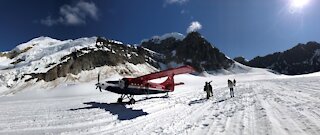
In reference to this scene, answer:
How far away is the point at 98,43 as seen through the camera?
111062 millimetres

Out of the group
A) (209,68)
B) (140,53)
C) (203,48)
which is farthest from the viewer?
(203,48)

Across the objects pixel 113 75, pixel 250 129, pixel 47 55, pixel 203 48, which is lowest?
pixel 250 129

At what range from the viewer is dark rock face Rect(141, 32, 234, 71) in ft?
573

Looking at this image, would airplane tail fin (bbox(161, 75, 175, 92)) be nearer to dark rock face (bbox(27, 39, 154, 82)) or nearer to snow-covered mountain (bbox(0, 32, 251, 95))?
snow-covered mountain (bbox(0, 32, 251, 95))

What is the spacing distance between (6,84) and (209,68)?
386 feet

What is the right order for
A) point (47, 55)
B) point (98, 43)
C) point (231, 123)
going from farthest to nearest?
point (98, 43) < point (47, 55) < point (231, 123)

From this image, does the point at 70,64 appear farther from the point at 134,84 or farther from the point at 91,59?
the point at 134,84

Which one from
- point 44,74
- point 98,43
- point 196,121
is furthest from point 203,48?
point 196,121

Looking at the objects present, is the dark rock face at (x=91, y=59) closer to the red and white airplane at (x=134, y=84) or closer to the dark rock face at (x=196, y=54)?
the dark rock face at (x=196, y=54)

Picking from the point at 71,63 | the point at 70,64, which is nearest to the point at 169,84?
the point at 70,64

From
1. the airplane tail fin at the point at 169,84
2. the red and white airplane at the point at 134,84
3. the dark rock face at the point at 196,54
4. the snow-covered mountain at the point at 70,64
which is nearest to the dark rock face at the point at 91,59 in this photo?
the snow-covered mountain at the point at 70,64

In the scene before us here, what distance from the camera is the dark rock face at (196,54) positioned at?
573 feet

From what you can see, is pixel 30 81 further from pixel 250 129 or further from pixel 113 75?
pixel 250 129

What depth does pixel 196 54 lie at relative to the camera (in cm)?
18150
